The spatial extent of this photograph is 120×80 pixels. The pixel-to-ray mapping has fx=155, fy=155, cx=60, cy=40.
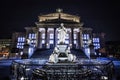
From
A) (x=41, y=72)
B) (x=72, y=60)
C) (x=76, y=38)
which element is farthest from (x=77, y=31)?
(x=41, y=72)

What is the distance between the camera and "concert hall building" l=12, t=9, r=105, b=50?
66.4 meters

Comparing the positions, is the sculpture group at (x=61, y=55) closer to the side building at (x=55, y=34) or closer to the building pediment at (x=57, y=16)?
the side building at (x=55, y=34)

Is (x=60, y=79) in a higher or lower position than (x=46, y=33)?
lower

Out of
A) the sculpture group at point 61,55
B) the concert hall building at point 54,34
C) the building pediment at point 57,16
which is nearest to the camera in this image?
the sculpture group at point 61,55

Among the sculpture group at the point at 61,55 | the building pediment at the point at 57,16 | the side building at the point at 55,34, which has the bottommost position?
the sculpture group at the point at 61,55

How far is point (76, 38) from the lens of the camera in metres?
70.4

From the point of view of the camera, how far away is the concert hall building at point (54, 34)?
6638 centimetres

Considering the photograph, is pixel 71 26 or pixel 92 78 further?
pixel 71 26

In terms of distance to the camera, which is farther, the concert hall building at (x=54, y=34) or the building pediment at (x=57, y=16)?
the building pediment at (x=57, y=16)

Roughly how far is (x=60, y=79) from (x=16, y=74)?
4.15 m

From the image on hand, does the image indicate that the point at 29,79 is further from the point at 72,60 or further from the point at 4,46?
the point at 4,46

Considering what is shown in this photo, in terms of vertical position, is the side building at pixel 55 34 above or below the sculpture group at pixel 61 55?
above

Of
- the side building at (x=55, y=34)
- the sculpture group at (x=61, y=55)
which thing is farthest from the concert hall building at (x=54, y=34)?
the sculpture group at (x=61, y=55)

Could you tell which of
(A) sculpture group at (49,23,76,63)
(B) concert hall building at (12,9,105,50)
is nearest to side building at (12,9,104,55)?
(B) concert hall building at (12,9,105,50)
